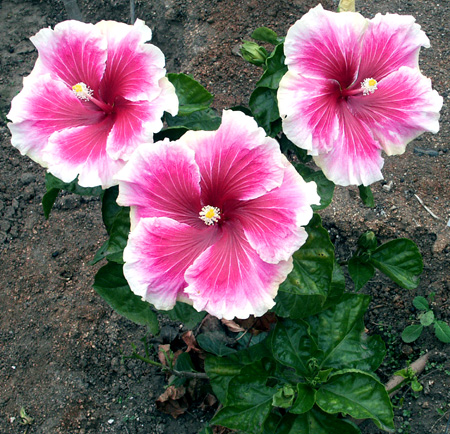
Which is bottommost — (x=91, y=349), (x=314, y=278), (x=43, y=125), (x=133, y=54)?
(x=91, y=349)

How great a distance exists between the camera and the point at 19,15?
3615 mm

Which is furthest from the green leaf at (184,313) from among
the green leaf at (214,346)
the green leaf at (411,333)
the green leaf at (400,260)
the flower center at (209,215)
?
the green leaf at (411,333)

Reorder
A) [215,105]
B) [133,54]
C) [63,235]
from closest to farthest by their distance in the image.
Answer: [133,54], [63,235], [215,105]

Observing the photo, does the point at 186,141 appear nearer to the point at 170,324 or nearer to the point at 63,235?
the point at 170,324

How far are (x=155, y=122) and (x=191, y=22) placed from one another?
2.22 metres

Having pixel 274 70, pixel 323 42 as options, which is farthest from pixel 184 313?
pixel 323 42

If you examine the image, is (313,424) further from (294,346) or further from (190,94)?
(190,94)

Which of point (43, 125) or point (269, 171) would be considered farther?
point (43, 125)

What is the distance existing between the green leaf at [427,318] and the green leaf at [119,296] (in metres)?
1.22

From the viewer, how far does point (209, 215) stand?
4.41ft

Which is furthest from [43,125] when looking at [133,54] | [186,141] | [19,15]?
[19,15]

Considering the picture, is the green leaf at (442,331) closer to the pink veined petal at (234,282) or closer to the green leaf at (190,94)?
the pink veined petal at (234,282)

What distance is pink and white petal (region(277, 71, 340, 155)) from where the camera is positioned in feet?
4.62

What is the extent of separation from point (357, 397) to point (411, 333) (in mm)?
724
